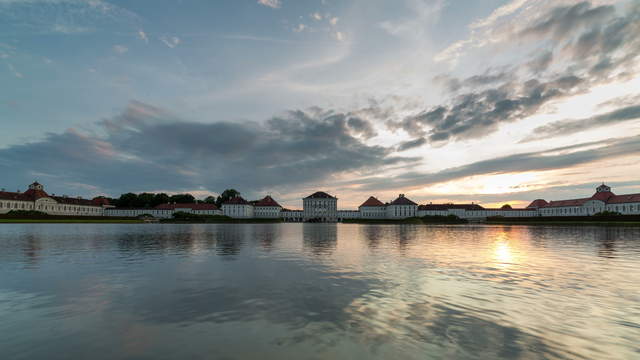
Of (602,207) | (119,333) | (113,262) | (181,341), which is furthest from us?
(602,207)

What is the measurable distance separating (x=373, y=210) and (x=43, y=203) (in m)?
158

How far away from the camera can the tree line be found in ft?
570

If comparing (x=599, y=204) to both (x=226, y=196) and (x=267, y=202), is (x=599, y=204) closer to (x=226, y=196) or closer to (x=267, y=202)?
(x=267, y=202)

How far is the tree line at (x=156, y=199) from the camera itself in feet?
570

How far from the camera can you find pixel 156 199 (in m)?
177

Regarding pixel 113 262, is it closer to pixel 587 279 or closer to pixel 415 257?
pixel 415 257

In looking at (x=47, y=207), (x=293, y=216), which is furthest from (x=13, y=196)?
(x=293, y=216)

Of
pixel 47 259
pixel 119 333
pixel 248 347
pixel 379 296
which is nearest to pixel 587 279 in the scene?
pixel 379 296

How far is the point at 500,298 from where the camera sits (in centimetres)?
1131

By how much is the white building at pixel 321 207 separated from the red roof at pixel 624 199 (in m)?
124

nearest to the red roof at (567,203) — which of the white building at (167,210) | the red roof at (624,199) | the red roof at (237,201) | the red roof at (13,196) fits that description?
the red roof at (624,199)

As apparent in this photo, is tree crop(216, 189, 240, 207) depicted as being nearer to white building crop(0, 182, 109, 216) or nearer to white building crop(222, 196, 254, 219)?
white building crop(222, 196, 254, 219)

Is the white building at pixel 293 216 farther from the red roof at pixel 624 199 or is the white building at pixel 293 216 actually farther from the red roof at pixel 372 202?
the red roof at pixel 624 199

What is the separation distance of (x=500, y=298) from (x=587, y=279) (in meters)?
6.73
